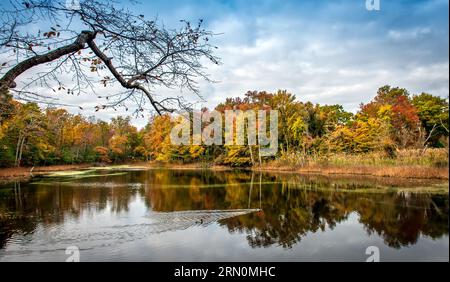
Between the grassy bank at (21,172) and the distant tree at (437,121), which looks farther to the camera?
the grassy bank at (21,172)

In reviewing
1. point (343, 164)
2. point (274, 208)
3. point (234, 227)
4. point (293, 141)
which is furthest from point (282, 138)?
point (234, 227)

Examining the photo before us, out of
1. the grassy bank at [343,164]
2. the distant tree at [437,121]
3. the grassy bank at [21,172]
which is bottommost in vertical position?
the grassy bank at [21,172]

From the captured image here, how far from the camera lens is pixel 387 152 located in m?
19.6

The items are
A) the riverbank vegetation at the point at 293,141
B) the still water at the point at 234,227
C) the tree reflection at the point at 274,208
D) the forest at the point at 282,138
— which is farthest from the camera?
the forest at the point at 282,138

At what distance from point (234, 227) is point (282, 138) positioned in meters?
27.1

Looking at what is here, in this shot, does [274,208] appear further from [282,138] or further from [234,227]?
[282,138]

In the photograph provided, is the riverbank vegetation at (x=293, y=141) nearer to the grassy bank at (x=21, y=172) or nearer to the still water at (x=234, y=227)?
the grassy bank at (x=21, y=172)

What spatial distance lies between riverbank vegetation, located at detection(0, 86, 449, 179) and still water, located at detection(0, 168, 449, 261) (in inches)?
175

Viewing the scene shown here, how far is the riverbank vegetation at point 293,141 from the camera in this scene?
861 inches

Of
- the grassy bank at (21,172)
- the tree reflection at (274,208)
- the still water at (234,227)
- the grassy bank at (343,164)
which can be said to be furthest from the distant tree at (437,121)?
the grassy bank at (21,172)

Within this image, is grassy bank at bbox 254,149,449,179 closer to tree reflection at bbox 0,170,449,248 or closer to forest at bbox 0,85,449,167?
forest at bbox 0,85,449,167

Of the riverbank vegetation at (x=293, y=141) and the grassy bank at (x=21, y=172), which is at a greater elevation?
the riverbank vegetation at (x=293, y=141)

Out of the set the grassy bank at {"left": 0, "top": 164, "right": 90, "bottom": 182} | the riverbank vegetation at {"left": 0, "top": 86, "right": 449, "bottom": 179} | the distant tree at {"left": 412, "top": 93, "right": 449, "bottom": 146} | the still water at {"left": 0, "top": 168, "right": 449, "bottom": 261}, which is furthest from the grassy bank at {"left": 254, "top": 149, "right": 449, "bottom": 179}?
the grassy bank at {"left": 0, "top": 164, "right": 90, "bottom": 182}

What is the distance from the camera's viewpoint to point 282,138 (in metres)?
35.2
